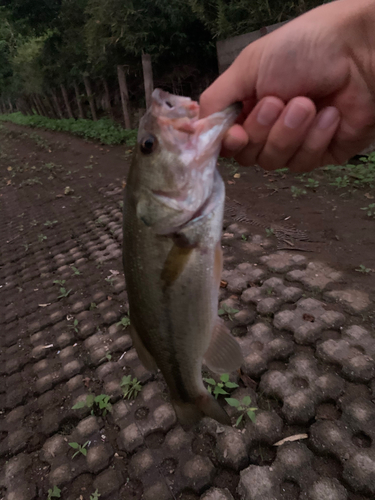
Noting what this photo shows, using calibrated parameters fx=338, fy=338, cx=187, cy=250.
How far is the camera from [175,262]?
4.91ft

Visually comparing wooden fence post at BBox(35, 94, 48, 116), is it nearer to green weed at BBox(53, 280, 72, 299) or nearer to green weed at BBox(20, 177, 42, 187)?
green weed at BBox(20, 177, 42, 187)

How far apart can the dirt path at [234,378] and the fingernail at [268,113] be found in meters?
2.04

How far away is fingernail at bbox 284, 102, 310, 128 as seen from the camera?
5.37 feet

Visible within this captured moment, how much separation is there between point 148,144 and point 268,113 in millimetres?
649

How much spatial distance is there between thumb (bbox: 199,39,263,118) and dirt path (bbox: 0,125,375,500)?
7.04 feet

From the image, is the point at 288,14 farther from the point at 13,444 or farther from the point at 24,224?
the point at 13,444

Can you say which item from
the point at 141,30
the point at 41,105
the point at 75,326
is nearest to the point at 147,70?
the point at 141,30

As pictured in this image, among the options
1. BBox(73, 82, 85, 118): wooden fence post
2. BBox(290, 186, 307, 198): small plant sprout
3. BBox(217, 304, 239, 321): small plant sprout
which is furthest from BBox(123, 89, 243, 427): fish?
BBox(73, 82, 85, 118): wooden fence post

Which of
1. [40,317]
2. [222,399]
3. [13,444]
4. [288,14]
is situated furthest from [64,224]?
[288,14]

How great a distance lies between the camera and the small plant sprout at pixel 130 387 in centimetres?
296

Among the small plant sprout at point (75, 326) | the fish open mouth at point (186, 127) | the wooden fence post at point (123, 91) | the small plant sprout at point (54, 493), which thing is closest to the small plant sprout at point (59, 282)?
the small plant sprout at point (75, 326)

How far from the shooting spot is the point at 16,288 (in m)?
4.97

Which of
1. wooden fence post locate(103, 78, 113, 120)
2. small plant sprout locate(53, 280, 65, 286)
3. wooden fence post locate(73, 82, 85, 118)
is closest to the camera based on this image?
small plant sprout locate(53, 280, 65, 286)

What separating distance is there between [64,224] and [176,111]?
18.8ft
